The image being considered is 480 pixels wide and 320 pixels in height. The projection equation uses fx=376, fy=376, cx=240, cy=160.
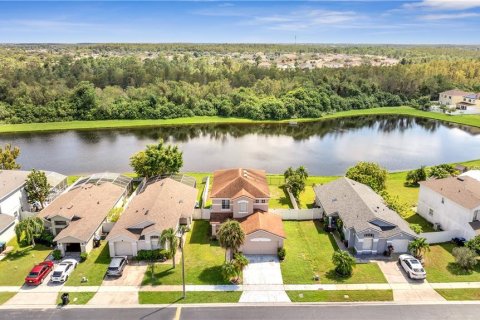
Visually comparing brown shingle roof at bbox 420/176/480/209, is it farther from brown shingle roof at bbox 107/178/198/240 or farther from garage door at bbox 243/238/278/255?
brown shingle roof at bbox 107/178/198/240

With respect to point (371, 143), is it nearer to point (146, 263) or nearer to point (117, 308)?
point (146, 263)

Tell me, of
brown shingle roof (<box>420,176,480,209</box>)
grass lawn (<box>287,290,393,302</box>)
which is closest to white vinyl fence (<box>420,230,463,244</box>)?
brown shingle roof (<box>420,176,480,209</box>)

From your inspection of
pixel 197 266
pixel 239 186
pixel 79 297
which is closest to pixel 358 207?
pixel 239 186

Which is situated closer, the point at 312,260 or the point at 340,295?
the point at 340,295

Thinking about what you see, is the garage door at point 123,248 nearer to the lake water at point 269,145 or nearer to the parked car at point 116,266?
the parked car at point 116,266

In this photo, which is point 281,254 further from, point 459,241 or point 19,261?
point 19,261

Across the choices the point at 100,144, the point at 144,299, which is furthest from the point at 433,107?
the point at 144,299
